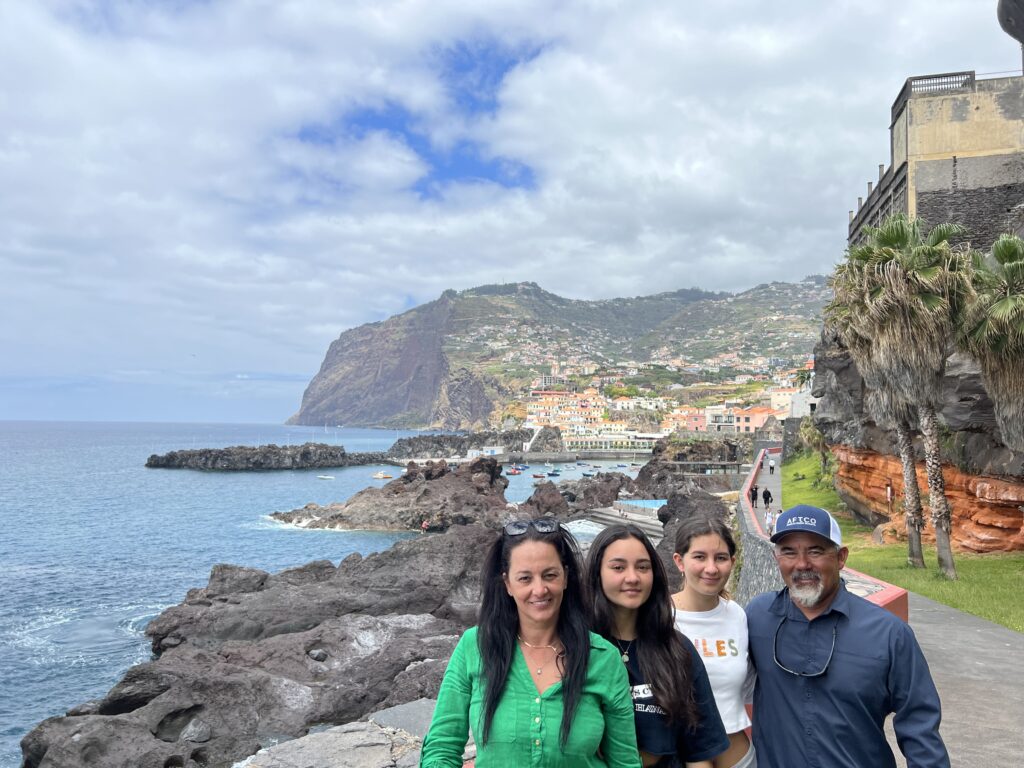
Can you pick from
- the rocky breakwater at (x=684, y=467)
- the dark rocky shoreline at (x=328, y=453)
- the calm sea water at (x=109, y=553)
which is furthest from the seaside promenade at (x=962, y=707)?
the dark rocky shoreline at (x=328, y=453)

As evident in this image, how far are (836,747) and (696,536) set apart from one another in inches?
36.5

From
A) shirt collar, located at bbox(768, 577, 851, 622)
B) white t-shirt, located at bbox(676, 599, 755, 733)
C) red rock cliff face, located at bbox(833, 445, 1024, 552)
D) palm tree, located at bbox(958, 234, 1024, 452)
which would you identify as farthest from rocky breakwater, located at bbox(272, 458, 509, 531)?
shirt collar, located at bbox(768, 577, 851, 622)

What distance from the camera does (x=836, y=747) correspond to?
2461mm

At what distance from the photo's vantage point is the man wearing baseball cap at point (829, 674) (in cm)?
238

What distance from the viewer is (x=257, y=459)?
9550 centimetres

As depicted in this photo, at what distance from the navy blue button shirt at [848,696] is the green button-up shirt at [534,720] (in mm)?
674

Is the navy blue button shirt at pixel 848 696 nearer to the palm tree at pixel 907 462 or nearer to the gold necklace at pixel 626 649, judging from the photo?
the gold necklace at pixel 626 649

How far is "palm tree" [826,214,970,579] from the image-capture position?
1149cm

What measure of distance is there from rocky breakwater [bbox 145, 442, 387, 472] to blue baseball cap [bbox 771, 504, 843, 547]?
98.3 metres

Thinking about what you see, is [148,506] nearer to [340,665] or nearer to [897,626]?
[340,665]

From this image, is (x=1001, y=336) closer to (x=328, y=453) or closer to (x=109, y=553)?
(x=109, y=553)

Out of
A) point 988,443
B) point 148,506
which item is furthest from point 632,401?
point 988,443

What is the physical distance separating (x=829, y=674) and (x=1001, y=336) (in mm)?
11500

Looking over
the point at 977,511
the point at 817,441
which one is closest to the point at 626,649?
the point at 977,511
